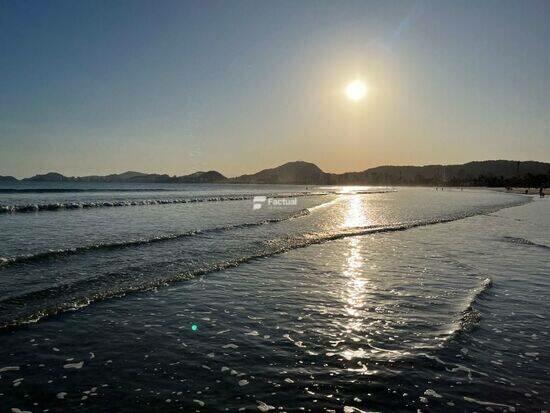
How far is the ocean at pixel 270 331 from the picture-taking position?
6949 millimetres

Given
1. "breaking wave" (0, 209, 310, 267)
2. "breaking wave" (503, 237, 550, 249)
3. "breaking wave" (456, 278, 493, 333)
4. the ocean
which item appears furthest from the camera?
"breaking wave" (503, 237, 550, 249)

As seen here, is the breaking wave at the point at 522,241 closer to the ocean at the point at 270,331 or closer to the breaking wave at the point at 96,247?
the ocean at the point at 270,331

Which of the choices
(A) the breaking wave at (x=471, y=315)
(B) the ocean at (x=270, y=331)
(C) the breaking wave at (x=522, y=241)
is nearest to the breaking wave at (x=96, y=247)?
(B) the ocean at (x=270, y=331)

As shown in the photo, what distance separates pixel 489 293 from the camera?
1360 cm

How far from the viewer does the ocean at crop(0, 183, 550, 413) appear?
274 inches

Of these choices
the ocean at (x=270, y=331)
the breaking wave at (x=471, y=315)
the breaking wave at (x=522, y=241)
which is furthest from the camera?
the breaking wave at (x=522, y=241)

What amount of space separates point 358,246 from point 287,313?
553 inches

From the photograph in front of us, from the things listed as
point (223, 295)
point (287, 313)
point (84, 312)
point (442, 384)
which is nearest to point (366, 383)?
point (442, 384)

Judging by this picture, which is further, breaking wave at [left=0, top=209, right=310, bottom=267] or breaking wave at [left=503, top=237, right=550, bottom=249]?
breaking wave at [left=503, top=237, right=550, bottom=249]

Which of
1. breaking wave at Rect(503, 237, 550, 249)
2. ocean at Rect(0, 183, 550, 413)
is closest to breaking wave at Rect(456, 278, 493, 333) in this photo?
ocean at Rect(0, 183, 550, 413)

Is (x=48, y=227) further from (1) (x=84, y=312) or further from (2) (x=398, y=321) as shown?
(2) (x=398, y=321)

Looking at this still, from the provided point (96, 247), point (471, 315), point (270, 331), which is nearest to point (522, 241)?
point (471, 315)

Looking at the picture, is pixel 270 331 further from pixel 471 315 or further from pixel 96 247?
pixel 96 247

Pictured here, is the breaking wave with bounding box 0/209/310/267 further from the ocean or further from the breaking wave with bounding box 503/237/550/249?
the breaking wave with bounding box 503/237/550/249
